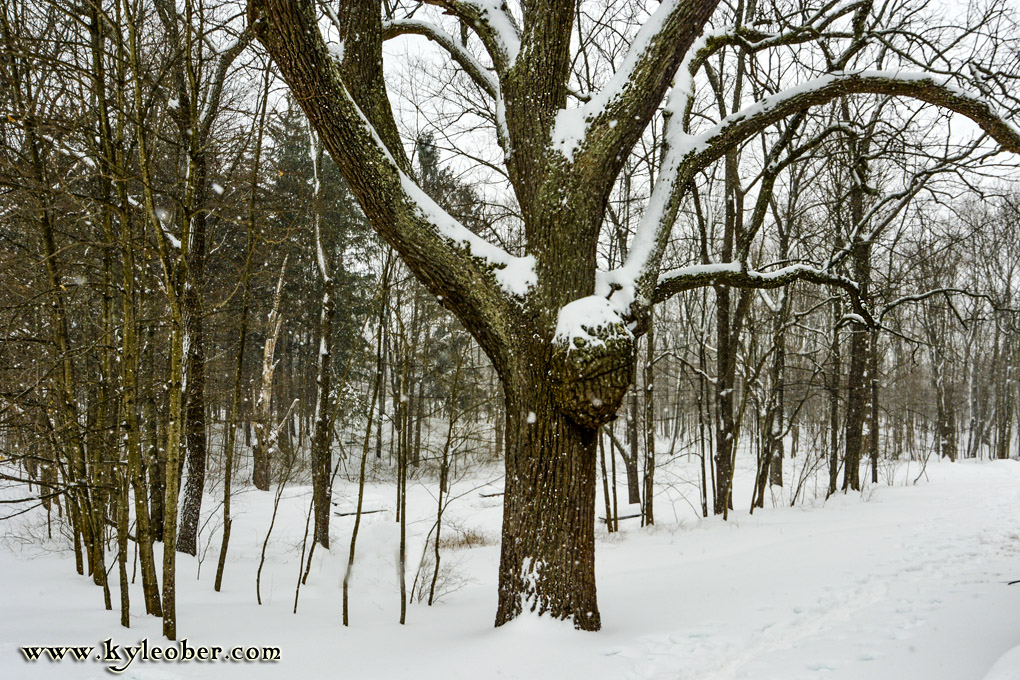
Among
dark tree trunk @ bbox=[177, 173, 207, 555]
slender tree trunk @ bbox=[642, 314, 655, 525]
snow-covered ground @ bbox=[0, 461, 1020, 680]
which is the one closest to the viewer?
snow-covered ground @ bbox=[0, 461, 1020, 680]

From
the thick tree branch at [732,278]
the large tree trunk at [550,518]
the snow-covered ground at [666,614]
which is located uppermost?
the thick tree branch at [732,278]

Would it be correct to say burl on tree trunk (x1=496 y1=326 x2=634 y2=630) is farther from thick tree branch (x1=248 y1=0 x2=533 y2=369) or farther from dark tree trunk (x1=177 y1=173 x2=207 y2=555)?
dark tree trunk (x1=177 y1=173 x2=207 y2=555)

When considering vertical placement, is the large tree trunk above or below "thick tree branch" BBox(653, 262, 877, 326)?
below

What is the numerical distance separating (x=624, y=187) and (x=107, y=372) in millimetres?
10326

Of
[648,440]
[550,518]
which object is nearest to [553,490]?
[550,518]

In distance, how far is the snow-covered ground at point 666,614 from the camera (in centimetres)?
323

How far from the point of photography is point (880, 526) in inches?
301

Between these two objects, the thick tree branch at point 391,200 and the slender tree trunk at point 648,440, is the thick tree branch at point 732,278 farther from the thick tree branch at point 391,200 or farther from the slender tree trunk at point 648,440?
the slender tree trunk at point 648,440

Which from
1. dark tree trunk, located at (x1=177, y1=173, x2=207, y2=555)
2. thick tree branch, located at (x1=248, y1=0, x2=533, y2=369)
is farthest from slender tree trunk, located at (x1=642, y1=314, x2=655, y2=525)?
dark tree trunk, located at (x1=177, y1=173, x2=207, y2=555)

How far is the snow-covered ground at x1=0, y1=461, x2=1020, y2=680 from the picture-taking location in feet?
10.6

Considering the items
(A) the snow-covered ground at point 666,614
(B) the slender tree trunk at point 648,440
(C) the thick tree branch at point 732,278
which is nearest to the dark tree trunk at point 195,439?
(A) the snow-covered ground at point 666,614

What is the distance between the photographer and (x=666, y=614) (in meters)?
4.23

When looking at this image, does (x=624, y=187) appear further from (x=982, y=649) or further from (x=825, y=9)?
(x=982, y=649)

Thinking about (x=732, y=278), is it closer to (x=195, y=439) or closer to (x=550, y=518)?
(x=550, y=518)
